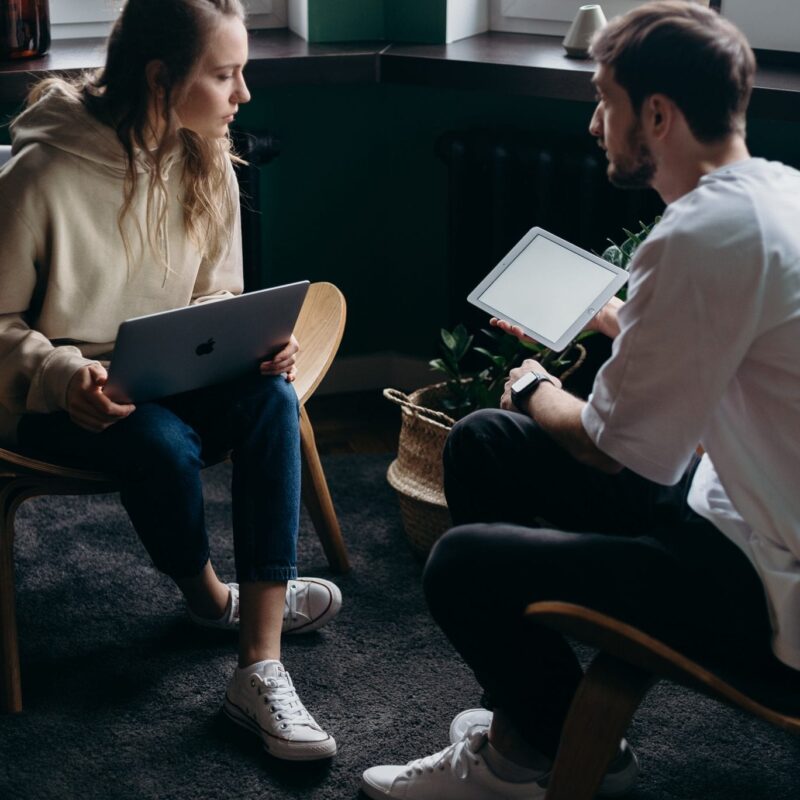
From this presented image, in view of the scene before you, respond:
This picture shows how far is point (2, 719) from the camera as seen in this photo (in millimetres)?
1685

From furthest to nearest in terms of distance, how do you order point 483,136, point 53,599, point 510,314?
1. point 483,136
2. point 53,599
3. point 510,314

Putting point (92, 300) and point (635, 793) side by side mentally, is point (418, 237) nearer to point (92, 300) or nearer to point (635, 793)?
point (92, 300)

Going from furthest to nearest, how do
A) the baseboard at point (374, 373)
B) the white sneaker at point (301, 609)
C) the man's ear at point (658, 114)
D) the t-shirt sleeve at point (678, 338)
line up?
the baseboard at point (374, 373) → the white sneaker at point (301, 609) → the man's ear at point (658, 114) → the t-shirt sleeve at point (678, 338)

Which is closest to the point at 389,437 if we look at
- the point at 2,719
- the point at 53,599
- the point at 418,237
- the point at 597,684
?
the point at 418,237

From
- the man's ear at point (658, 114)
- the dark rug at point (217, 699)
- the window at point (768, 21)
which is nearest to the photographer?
the man's ear at point (658, 114)

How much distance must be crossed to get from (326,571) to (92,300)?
67cm

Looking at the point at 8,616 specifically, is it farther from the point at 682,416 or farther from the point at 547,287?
the point at 682,416

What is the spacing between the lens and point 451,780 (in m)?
1.50

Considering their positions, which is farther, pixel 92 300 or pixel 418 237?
pixel 418 237

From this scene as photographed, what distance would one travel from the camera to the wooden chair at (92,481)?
1.62 meters

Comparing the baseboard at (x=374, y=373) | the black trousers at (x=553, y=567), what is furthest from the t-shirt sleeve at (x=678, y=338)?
the baseboard at (x=374, y=373)

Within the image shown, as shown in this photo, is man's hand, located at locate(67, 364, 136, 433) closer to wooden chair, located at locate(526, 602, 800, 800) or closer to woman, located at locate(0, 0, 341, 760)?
woman, located at locate(0, 0, 341, 760)

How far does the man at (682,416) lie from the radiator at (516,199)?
96cm

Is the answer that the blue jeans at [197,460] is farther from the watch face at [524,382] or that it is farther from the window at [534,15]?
the window at [534,15]
